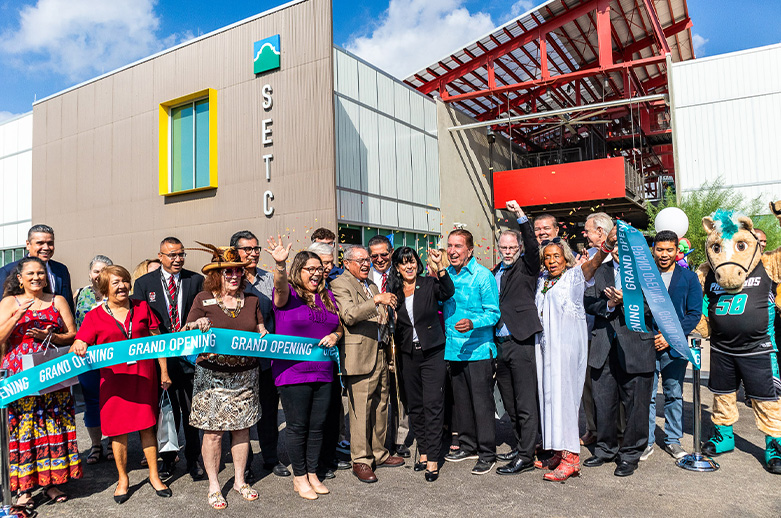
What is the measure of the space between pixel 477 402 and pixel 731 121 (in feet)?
54.4

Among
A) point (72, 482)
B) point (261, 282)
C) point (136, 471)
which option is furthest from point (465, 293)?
point (72, 482)

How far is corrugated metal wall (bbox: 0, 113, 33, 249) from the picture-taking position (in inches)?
903

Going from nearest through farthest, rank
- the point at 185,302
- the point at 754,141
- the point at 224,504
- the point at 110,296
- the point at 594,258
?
the point at 224,504 → the point at 110,296 → the point at 594,258 → the point at 185,302 → the point at 754,141

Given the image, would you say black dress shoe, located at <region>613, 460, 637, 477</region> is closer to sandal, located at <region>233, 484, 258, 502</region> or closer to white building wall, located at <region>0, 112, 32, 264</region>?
sandal, located at <region>233, 484, 258, 502</region>

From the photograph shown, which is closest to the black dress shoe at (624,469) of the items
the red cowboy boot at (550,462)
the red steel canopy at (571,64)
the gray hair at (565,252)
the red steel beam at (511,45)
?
the red cowboy boot at (550,462)

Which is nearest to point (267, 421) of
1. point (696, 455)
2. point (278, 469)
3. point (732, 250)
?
point (278, 469)

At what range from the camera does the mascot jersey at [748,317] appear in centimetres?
456

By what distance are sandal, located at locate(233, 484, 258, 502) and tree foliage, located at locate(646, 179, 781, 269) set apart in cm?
1370

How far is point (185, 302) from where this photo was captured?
4.81 m

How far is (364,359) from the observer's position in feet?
14.3

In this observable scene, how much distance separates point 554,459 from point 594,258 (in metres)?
1.70

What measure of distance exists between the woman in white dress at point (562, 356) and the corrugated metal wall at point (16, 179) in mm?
24750

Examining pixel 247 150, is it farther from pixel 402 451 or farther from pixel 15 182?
pixel 15 182

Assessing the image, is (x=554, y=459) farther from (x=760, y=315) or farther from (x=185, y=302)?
(x=185, y=302)
